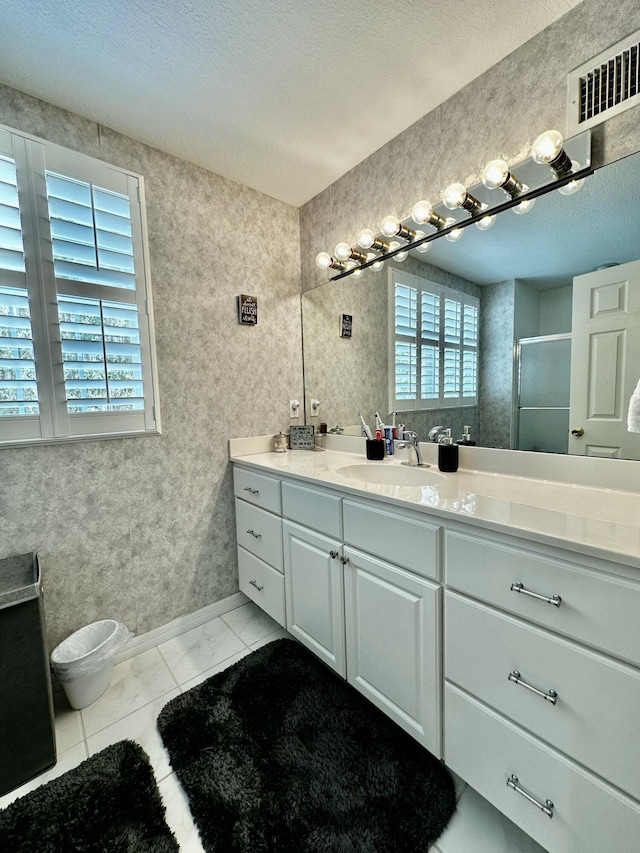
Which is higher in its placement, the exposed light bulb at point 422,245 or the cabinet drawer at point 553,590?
the exposed light bulb at point 422,245

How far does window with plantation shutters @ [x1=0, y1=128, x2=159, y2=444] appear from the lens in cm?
131

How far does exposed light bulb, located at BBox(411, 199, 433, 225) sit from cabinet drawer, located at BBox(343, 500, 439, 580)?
118 centimetres

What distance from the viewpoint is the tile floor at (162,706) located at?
93cm

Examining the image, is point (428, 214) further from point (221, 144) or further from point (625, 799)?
point (625, 799)

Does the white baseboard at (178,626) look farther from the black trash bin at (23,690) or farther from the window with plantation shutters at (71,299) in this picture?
the window with plantation shutters at (71,299)

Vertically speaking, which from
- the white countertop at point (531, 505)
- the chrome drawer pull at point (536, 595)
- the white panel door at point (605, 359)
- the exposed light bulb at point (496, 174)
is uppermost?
the exposed light bulb at point (496, 174)

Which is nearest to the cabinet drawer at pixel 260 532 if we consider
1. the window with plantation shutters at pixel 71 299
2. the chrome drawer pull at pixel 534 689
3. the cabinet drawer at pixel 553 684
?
the window with plantation shutters at pixel 71 299

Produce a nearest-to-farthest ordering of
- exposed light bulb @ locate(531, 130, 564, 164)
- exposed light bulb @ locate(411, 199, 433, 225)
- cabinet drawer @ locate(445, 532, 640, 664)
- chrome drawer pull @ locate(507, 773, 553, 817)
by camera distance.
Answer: cabinet drawer @ locate(445, 532, 640, 664) < chrome drawer pull @ locate(507, 773, 553, 817) < exposed light bulb @ locate(531, 130, 564, 164) < exposed light bulb @ locate(411, 199, 433, 225)

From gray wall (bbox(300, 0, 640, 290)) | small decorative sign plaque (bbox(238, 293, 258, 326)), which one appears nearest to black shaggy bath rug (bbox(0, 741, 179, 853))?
small decorative sign plaque (bbox(238, 293, 258, 326))

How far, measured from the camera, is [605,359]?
1.09 meters

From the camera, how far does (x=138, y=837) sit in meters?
0.93

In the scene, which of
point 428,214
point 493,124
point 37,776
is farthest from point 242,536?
point 493,124

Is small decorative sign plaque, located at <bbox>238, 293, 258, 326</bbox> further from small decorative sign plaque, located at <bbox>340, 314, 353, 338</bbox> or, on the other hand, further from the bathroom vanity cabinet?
the bathroom vanity cabinet

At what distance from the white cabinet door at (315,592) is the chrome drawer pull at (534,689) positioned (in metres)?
0.59
